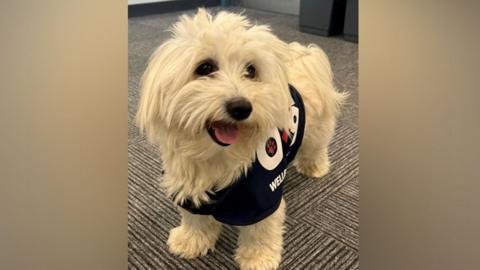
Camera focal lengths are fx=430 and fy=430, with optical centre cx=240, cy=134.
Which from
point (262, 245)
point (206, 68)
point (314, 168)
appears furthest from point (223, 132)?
point (314, 168)

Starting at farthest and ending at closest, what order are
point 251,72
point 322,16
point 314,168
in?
1. point 322,16
2. point 314,168
3. point 251,72

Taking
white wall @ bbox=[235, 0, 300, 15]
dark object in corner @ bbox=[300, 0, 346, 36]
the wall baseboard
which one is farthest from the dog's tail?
the wall baseboard

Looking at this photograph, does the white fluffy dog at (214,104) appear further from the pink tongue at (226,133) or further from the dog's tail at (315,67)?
the dog's tail at (315,67)

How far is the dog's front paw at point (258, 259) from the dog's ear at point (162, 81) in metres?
0.50

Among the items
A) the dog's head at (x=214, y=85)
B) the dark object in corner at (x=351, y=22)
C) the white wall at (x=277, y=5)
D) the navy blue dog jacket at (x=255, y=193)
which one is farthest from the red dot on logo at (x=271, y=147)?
the white wall at (x=277, y=5)

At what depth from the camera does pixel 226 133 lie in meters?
0.87

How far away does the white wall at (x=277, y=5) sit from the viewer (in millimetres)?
3854

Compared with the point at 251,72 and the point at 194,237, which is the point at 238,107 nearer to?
the point at 251,72

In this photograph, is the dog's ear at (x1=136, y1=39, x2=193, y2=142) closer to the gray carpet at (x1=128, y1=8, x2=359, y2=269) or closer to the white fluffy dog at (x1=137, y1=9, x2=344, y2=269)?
the white fluffy dog at (x1=137, y1=9, x2=344, y2=269)

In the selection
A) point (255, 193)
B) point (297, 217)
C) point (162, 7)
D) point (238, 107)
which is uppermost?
point (238, 107)

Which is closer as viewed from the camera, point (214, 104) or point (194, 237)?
point (214, 104)

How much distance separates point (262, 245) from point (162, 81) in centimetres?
58

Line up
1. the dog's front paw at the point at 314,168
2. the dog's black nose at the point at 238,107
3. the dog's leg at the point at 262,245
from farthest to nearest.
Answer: the dog's front paw at the point at 314,168 → the dog's leg at the point at 262,245 → the dog's black nose at the point at 238,107
